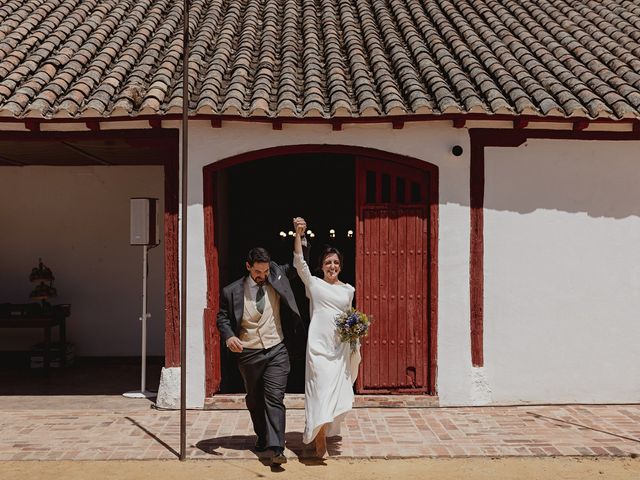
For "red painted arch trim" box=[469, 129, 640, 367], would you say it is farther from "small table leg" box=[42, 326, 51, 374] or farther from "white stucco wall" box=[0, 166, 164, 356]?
"small table leg" box=[42, 326, 51, 374]

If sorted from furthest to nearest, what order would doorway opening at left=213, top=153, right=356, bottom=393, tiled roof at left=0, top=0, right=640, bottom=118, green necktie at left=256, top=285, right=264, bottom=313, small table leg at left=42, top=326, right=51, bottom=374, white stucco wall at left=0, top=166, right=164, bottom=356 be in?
1. doorway opening at left=213, top=153, right=356, bottom=393
2. white stucco wall at left=0, top=166, right=164, bottom=356
3. small table leg at left=42, top=326, right=51, bottom=374
4. tiled roof at left=0, top=0, right=640, bottom=118
5. green necktie at left=256, top=285, right=264, bottom=313

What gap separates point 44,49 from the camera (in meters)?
9.41

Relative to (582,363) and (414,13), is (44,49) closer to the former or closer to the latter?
(414,13)

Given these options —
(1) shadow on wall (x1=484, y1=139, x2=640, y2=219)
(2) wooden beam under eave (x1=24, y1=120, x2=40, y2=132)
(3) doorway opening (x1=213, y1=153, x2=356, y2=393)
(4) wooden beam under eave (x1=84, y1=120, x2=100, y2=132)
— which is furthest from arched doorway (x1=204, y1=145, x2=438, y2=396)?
(3) doorway opening (x1=213, y1=153, x2=356, y2=393)

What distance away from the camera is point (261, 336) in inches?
254

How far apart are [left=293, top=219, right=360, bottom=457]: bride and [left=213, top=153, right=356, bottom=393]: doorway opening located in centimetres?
663

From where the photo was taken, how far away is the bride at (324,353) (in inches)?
253

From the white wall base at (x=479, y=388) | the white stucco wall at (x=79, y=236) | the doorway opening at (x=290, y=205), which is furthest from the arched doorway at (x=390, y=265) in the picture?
the doorway opening at (x=290, y=205)

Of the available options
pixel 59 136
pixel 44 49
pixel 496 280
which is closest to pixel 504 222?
pixel 496 280

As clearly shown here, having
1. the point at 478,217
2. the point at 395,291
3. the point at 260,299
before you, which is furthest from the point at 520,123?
the point at 260,299

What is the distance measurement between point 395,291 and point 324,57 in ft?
10.8

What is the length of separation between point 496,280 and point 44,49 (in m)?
6.25

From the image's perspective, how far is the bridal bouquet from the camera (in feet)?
21.0

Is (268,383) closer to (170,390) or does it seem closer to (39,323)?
(170,390)
